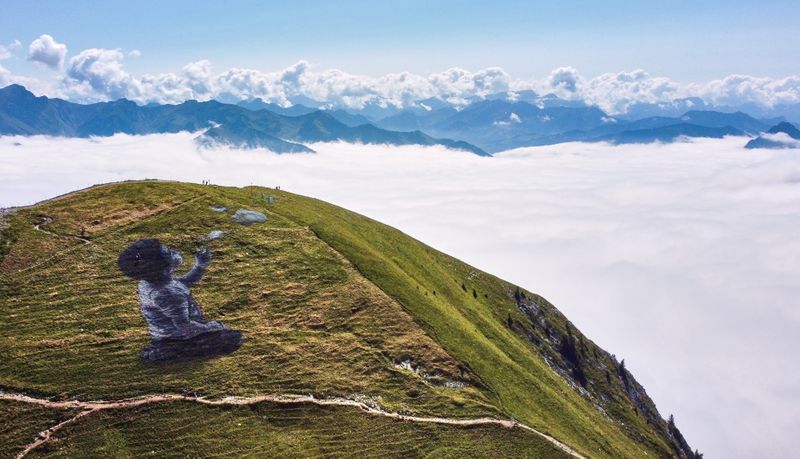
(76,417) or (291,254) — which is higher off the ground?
(291,254)

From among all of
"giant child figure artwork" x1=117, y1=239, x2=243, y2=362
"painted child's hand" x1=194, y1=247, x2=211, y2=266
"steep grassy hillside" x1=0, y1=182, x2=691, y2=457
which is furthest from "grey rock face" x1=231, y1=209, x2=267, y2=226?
"giant child figure artwork" x1=117, y1=239, x2=243, y2=362

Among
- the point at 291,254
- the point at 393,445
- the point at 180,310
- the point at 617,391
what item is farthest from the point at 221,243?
the point at 617,391

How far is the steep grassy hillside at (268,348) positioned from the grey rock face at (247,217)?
2539 mm

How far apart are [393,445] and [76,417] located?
34359 mm

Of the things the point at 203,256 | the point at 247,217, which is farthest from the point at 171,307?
the point at 247,217

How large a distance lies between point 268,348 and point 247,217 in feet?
129

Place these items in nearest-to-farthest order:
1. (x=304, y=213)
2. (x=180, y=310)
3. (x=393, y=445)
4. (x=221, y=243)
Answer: (x=393, y=445)
(x=180, y=310)
(x=221, y=243)
(x=304, y=213)

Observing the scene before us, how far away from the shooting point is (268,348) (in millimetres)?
62312

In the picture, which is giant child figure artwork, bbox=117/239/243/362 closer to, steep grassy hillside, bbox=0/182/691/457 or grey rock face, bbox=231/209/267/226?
steep grassy hillside, bbox=0/182/691/457

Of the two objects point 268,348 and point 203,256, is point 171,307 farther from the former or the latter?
point 268,348

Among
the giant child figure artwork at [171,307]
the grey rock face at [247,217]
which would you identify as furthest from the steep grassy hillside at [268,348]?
the grey rock face at [247,217]

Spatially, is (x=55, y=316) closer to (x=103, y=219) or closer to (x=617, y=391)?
(x=103, y=219)

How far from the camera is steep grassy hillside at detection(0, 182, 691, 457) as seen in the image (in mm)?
50781

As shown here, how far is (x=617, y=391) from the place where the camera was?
124188 mm
